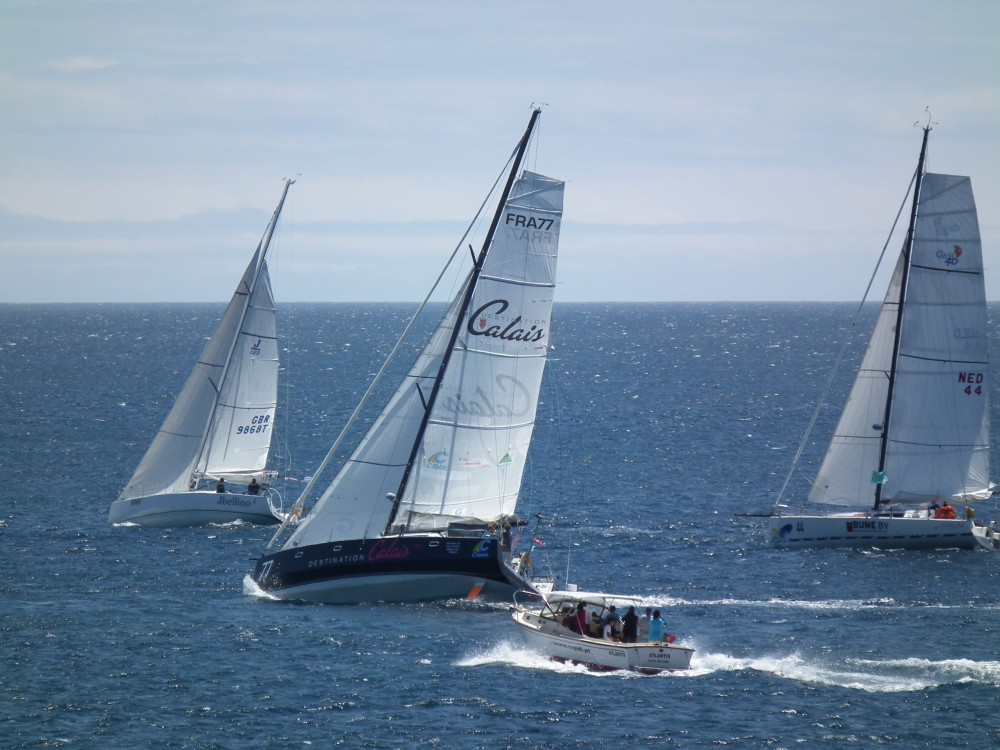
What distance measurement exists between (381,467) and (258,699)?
11.0 m

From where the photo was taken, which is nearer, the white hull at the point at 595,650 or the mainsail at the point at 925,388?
the white hull at the point at 595,650

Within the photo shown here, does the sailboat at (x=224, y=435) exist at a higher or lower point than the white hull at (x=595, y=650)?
higher

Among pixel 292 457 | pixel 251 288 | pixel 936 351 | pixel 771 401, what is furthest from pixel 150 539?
pixel 771 401

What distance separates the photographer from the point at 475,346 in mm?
39656

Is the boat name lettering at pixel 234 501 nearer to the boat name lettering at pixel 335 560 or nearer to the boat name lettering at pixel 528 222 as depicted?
the boat name lettering at pixel 335 560

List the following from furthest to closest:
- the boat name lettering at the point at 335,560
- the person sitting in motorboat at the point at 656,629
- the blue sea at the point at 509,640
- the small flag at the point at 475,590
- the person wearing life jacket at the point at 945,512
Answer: the person wearing life jacket at the point at 945,512 < the small flag at the point at 475,590 < the boat name lettering at the point at 335,560 < the person sitting in motorboat at the point at 656,629 < the blue sea at the point at 509,640

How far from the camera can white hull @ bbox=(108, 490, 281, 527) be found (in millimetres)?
52062

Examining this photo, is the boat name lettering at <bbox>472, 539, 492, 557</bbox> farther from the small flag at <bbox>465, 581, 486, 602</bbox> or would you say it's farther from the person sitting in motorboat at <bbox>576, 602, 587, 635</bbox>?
the person sitting in motorboat at <bbox>576, 602, 587, 635</bbox>

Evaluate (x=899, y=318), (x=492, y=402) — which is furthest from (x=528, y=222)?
(x=899, y=318)

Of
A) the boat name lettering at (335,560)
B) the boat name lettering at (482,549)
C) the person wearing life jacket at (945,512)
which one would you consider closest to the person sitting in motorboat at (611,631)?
the boat name lettering at (482,549)

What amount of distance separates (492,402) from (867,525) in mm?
19183

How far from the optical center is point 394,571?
39.3 metres

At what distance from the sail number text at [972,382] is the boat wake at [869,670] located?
769 inches

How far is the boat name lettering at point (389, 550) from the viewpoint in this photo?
39094 millimetres
